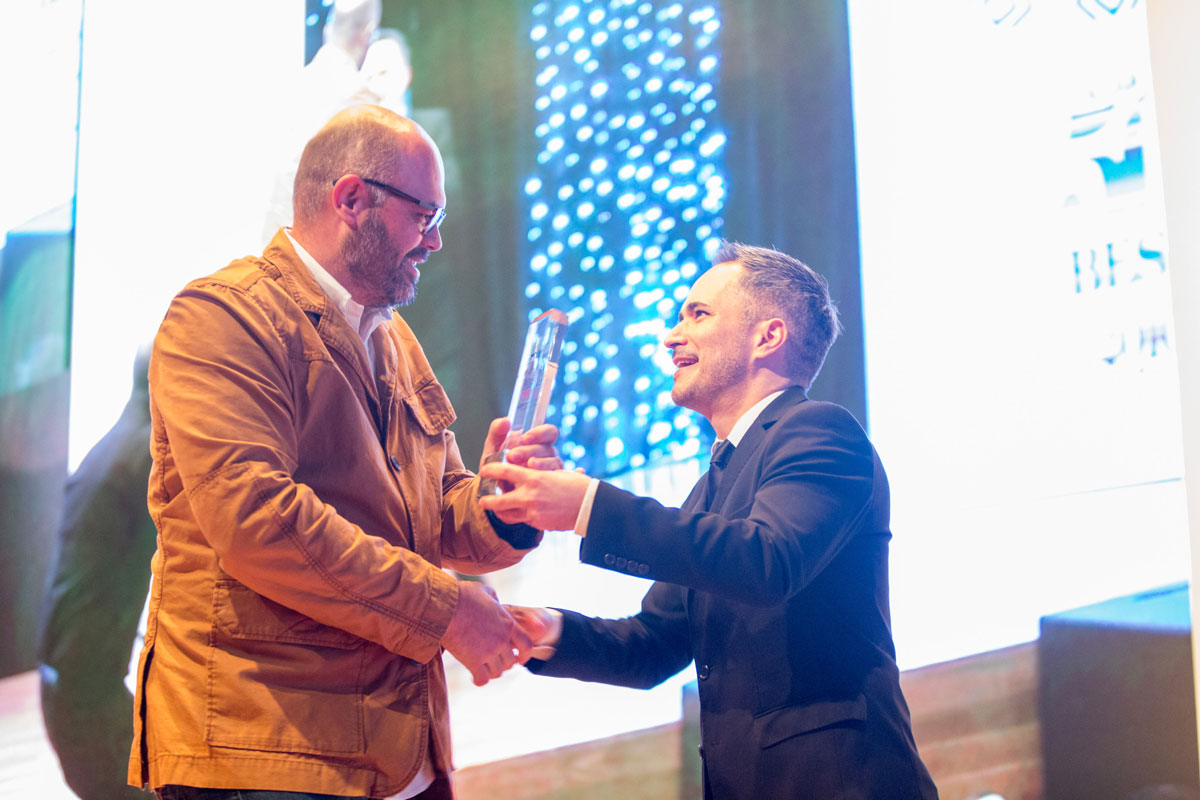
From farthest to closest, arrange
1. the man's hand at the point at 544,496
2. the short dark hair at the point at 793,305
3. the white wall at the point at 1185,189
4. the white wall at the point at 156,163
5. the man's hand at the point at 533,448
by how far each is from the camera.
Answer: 1. the white wall at the point at 1185,189
2. the white wall at the point at 156,163
3. the short dark hair at the point at 793,305
4. the man's hand at the point at 533,448
5. the man's hand at the point at 544,496

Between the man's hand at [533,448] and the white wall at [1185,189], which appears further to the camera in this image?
the white wall at [1185,189]

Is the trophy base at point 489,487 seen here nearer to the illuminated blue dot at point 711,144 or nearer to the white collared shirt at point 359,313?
the white collared shirt at point 359,313

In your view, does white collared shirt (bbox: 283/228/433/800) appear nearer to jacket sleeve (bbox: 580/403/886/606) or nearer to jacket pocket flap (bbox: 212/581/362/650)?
jacket pocket flap (bbox: 212/581/362/650)

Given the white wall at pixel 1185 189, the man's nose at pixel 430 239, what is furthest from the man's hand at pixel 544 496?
the white wall at pixel 1185 189

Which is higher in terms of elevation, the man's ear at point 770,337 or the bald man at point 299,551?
the man's ear at point 770,337

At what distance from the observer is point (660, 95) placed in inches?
128

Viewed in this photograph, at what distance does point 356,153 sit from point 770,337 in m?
0.88

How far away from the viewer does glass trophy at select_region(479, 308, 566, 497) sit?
65.3 inches

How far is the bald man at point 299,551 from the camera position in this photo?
4.23 ft

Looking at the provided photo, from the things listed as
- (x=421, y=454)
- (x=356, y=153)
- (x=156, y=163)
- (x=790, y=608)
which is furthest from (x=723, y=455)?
(x=156, y=163)

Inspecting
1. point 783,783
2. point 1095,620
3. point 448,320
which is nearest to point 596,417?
point 448,320

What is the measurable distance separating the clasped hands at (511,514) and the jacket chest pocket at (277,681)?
16 centimetres

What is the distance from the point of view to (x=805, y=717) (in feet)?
5.08

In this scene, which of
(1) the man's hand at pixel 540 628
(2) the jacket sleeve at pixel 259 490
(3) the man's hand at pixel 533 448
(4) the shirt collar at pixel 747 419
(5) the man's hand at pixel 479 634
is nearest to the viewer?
(2) the jacket sleeve at pixel 259 490
